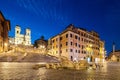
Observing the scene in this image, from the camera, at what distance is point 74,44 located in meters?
80.2

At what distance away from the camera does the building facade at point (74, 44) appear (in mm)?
77694

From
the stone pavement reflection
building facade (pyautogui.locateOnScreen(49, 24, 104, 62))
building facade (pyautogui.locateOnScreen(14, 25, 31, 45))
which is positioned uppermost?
building facade (pyautogui.locateOnScreen(14, 25, 31, 45))

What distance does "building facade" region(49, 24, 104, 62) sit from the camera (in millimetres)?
77694

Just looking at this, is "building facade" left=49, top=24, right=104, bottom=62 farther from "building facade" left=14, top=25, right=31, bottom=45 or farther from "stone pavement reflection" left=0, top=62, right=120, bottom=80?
"building facade" left=14, top=25, right=31, bottom=45

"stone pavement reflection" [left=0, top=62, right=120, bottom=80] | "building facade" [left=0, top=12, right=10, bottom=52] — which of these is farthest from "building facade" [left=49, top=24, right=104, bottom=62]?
"stone pavement reflection" [left=0, top=62, right=120, bottom=80]

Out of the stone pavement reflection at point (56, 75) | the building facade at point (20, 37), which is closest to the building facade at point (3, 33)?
the stone pavement reflection at point (56, 75)

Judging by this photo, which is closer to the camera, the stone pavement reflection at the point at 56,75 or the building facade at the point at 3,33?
the stone pavement reflection at the point at 56,75

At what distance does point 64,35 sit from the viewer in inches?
3204

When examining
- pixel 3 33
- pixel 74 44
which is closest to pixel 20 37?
pixel 3 33

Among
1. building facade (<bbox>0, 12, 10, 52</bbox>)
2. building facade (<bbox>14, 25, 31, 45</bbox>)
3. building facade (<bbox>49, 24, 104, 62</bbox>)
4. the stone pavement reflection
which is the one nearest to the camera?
the stone pavement reflection

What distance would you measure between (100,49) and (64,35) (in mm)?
42205

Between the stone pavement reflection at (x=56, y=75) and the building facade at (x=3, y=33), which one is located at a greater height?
the building facade at (x=3, y=33)

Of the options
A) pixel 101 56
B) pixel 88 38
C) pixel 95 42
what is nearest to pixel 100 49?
pixel 101 56

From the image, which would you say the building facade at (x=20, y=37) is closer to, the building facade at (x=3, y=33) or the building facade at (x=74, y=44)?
the building facade at (x=74, y=44)
